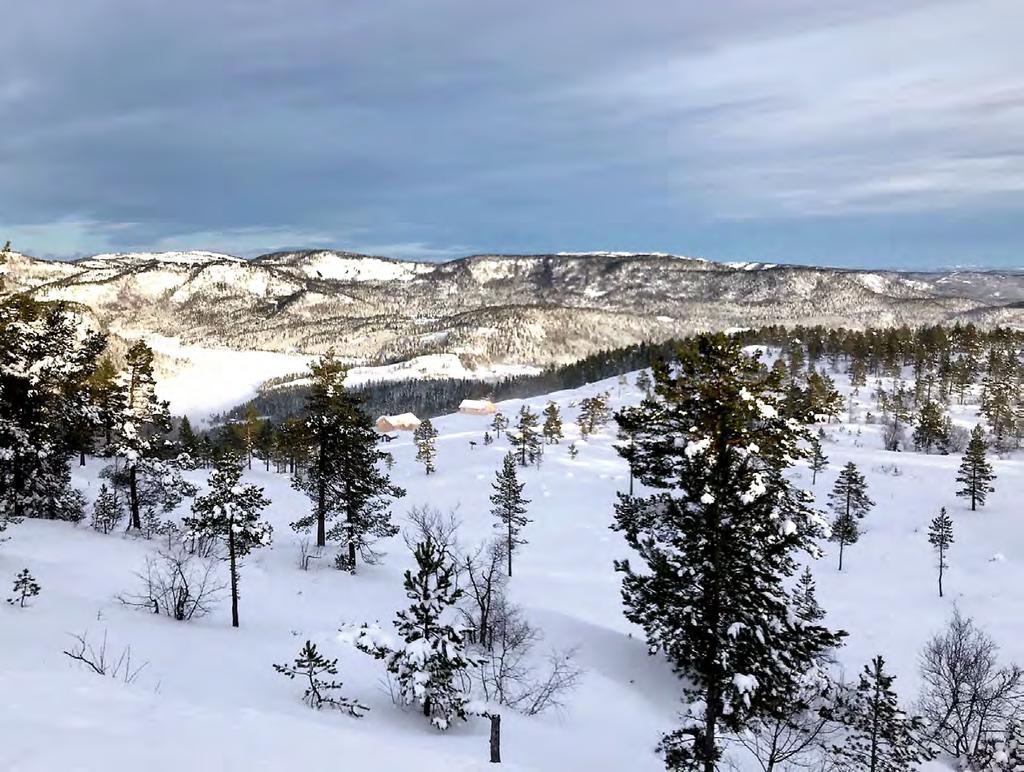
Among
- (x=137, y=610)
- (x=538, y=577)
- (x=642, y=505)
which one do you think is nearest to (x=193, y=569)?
(x=137, y=610)

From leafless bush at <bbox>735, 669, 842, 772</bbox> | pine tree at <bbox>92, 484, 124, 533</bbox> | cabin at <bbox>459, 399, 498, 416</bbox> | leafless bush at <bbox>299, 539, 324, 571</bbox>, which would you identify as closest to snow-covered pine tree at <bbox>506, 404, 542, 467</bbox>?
leafless bush at <bbox>299, 539, 324, 571</bbox>

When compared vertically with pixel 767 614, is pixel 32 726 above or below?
below

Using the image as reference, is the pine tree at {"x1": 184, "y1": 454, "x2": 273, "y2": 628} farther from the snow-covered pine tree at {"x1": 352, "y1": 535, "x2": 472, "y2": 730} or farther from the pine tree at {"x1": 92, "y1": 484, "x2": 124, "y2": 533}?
the pine tree at {"x1": 92, "y1": 484, "x2": 124, "y2": 533}

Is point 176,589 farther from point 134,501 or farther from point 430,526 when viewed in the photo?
point 430,526

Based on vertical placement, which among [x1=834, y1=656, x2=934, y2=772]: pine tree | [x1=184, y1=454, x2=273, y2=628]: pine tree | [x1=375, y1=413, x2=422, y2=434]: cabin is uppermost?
[x1=184, y1=454, x2=273, y2=628]: pine tree

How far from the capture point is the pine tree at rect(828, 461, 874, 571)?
52906mm

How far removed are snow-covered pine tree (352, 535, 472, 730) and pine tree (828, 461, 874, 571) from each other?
44.8m

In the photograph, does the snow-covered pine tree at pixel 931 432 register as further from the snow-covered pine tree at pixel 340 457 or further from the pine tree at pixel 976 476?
the snow-covered pine tree at pixel 340 457

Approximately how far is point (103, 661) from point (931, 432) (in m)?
96.7

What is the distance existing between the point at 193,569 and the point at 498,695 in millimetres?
13823

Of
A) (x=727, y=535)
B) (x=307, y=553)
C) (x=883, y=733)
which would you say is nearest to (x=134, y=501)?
(x=307, y=553)

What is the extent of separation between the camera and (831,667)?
117 ft

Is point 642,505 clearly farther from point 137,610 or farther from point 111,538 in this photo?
point 111,538

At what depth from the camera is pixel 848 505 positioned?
57156 mm
